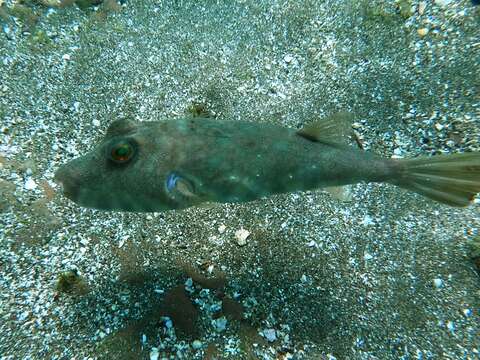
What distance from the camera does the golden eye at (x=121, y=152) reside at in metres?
2.29

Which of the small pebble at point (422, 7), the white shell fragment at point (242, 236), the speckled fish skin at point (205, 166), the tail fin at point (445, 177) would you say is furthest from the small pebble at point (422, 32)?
the white shell fragment at point (242, 236)

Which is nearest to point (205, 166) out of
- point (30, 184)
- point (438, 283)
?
point (30, 184)

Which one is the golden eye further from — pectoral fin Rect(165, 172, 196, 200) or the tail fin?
the tail fin

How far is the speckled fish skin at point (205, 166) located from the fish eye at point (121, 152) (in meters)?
0.04

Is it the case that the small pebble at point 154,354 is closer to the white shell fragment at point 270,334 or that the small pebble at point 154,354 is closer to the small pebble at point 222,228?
the white shell fragment at point 270,334

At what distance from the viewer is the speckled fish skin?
7.70ft

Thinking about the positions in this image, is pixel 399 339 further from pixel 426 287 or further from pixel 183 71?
pixel 183 71

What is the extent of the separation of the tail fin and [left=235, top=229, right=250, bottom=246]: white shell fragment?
162 centimetres

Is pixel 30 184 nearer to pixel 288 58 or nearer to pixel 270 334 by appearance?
pixel 270 334

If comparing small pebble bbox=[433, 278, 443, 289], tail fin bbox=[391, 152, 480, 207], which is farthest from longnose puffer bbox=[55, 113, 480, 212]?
small pebble bbox=[433, 278, 443, 289]

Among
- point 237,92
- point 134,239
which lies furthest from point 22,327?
point 237,92

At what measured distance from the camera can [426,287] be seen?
3.10m

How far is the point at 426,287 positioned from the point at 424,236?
1.86ft

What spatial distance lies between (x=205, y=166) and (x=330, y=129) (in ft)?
3.49
